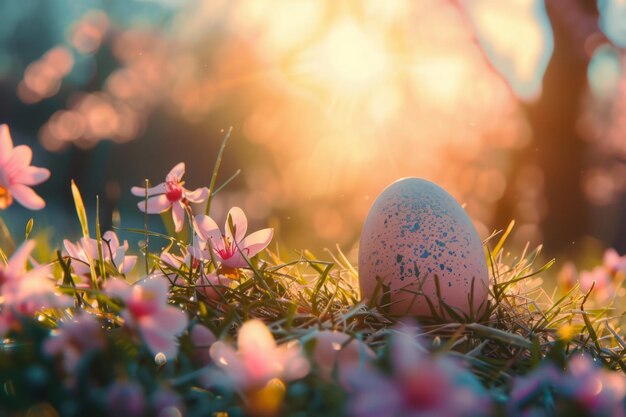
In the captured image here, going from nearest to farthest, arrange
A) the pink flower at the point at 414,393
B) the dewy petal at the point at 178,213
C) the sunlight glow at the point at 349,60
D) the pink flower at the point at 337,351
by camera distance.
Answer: the pink flower at the point at 414,393 → the pink flower at the point at 337,351 → the dewy petal at the point at 178,213 → the sunlight glow at the point at 349,60

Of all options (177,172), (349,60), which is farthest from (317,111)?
(177,172)

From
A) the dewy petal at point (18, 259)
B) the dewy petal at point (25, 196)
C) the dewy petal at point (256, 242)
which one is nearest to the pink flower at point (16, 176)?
the dewy petal at point (25, 196)

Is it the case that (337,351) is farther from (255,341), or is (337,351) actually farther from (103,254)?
(103,254)

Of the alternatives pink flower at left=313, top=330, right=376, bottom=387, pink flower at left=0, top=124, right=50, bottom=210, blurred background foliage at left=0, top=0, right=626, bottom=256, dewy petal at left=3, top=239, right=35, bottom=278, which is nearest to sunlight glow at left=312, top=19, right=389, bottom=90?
blurred background foliage at left=0, top=0, right=626, bottom=256

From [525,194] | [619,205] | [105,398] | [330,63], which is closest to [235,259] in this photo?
[105,398]

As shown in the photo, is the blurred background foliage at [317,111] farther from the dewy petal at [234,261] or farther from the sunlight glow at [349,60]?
the dewy petal at [234,261]

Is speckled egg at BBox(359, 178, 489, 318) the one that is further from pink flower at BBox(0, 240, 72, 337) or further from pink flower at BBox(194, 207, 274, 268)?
pink flower at BBox(0, 240, 72, 337)

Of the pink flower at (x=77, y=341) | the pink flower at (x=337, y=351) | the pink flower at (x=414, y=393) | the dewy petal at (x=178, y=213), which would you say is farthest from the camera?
the dewy petal at (x=178, y=213)
